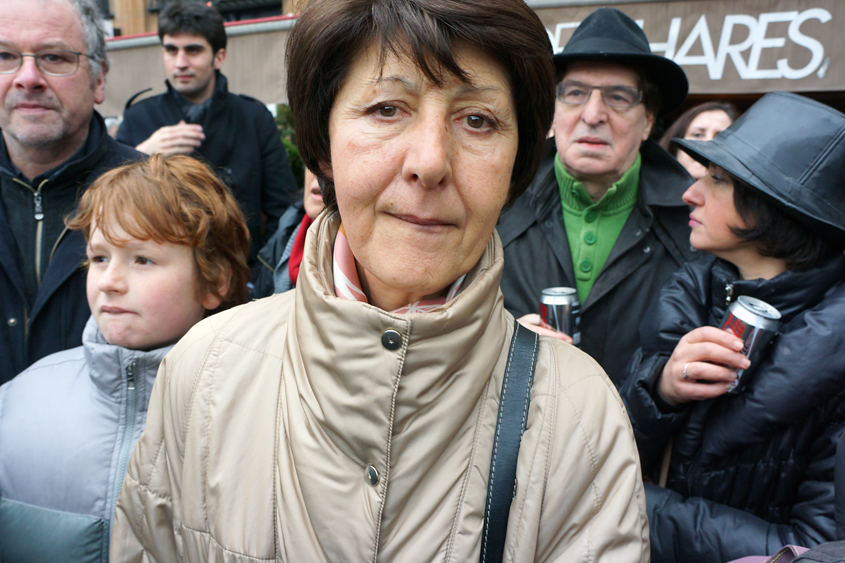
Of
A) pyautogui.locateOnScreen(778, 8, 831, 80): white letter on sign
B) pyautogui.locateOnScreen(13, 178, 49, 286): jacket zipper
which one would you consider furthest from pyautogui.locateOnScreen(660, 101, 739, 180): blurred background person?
pyautogui.locateOnScreen(13, 178, 49, 286): jacket zipper

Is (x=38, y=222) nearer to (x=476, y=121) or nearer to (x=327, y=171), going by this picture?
(x=327, y=171)

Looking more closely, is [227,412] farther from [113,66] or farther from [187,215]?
[113,66]

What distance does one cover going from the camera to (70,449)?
172 centimetres

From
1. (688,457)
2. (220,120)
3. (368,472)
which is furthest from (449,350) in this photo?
(220,120)

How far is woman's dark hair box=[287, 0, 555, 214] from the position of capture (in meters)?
1.12

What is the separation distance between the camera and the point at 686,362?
171 cm

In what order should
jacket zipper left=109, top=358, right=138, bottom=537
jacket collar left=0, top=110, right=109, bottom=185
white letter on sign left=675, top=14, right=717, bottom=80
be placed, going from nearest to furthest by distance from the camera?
jacket zipper left=109, top=358, right=138, bottom=537 < jacket collar left=0, top=110, right=109, bottom=185 < white letter on sign left=675, top=14, right=717, bottom=80

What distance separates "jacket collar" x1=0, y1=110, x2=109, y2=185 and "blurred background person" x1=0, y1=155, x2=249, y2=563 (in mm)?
365

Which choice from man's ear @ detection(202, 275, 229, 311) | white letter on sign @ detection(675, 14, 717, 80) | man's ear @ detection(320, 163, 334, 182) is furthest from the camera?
white letter on sign @ detection(675, 14, 717, 80)

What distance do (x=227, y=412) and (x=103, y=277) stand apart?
87 cm

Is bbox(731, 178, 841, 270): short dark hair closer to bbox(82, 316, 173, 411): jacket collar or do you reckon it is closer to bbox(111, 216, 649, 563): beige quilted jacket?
bbox(111, 216, 649, 563): beige quilted jacket

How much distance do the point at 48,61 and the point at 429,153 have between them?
6.60 ft

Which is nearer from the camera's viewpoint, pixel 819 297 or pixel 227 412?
pixel 227 412

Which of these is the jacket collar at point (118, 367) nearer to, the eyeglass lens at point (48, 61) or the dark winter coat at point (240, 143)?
the eyeglass lens at point (48, 61)
